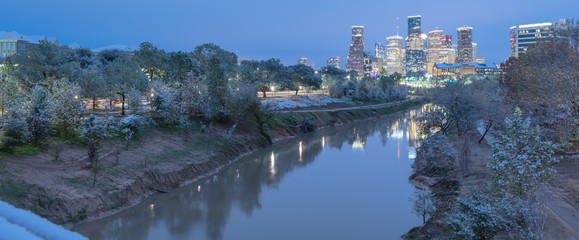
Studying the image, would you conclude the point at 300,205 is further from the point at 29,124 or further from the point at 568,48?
the point at 568,48

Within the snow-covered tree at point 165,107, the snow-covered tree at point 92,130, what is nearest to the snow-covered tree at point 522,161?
the snow-covered tree at point 92,130

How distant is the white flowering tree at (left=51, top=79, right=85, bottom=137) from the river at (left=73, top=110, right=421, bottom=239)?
9.10m

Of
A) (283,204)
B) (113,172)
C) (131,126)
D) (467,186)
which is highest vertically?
(131,126)

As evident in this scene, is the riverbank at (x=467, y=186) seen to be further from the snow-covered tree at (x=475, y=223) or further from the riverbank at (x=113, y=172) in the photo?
the riverbank at (x=113, y=172)

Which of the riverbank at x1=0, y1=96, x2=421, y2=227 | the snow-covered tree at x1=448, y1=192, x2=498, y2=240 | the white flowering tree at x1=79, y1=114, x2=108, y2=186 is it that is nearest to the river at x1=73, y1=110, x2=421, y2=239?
the riverbank at x1=0, y1=96, x2=421, y2=227

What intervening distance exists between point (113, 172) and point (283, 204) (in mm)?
11439

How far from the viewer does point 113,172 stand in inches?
1041

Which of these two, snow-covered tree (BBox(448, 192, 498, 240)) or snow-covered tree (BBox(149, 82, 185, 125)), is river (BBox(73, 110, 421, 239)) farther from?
snow-covered tree (BBox(149, 82, 185, 125))

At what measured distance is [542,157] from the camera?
15.1 meters

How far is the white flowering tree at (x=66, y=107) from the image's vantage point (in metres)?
28.8

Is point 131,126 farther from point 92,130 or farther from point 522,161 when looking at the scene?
point 522,161

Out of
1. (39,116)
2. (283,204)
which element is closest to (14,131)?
(39,116)

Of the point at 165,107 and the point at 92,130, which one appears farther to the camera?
the point at 165,107

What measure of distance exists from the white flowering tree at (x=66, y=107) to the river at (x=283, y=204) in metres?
9.10
